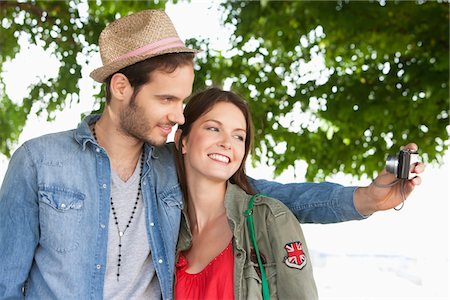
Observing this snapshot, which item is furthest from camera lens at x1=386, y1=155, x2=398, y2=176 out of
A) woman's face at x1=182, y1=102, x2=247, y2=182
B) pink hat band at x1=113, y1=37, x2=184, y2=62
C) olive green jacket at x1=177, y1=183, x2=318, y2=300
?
pink hat band at x1=113, y1=37, x2=184, y2=62

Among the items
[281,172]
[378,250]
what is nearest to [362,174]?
[281,172]

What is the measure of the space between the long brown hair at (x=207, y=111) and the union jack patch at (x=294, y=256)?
31cm

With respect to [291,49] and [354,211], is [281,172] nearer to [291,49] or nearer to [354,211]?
[291,49]

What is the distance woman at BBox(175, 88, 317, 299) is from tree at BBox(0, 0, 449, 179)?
205 cm

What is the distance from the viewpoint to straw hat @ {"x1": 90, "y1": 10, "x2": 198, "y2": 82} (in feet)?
7.09

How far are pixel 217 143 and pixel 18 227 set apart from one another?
598 millimetres

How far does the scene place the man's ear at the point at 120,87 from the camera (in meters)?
2.18

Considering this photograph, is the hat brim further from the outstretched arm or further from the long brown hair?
the outstretched arm

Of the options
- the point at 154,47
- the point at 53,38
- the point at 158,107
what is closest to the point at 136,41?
the point at 154,47

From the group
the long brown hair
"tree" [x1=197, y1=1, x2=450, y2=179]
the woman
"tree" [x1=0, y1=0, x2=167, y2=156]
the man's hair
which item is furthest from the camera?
"tree" [x1=0, y1=0, x2=167, y2=156]

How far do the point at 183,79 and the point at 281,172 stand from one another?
2.81m

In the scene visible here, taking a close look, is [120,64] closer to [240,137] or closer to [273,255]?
[240,137]

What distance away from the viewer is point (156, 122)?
2105 mm

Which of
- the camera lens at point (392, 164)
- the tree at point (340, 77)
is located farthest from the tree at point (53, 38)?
the camera lens at point (392, 164)
